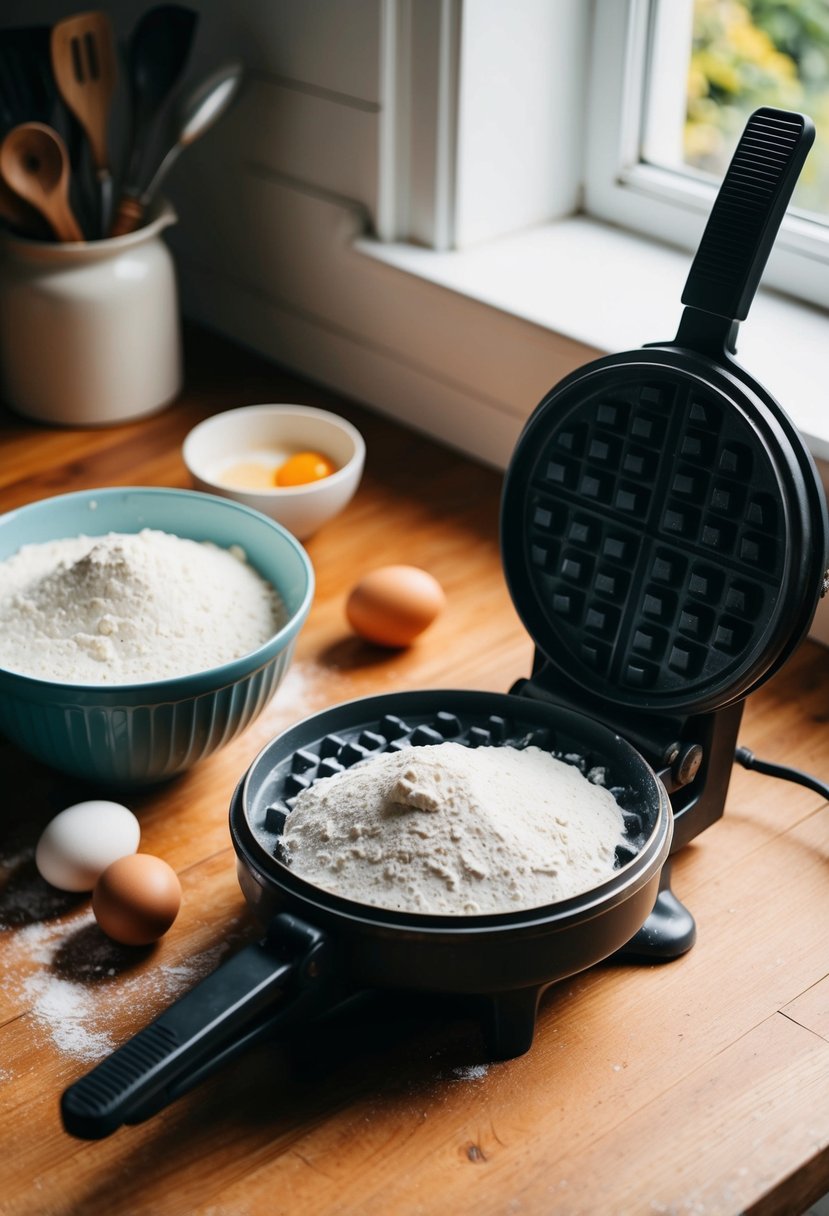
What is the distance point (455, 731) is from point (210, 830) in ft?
0.71

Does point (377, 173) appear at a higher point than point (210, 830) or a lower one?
higher

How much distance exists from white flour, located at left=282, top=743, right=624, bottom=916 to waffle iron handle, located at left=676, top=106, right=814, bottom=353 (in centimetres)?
32

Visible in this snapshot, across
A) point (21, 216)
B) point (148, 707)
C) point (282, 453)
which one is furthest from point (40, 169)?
point (148, 707)

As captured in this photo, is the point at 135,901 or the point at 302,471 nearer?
the point at 135,901

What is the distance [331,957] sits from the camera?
735 millimetres

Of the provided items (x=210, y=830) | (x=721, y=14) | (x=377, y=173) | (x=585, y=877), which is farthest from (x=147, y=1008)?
(x=721, y=14)

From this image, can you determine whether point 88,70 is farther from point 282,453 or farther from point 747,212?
point 747,212

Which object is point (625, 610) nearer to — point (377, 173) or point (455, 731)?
point (455, 731)

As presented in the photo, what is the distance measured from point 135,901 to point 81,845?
0.08m

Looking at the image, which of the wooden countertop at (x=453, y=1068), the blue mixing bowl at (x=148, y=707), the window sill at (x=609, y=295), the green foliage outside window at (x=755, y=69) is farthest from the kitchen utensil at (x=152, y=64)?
the green foliage outside window at (x=755, y=69)

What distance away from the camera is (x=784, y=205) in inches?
31.8

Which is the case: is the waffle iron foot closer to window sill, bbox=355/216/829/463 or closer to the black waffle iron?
the black waffle iron

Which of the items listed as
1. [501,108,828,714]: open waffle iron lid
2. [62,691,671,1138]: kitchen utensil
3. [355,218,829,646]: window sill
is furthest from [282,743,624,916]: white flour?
[355,218,829,646]: window sill

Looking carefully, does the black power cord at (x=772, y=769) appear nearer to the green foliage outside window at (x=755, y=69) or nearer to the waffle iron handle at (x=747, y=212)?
the waffle iron handle at (x=747, y=212)
